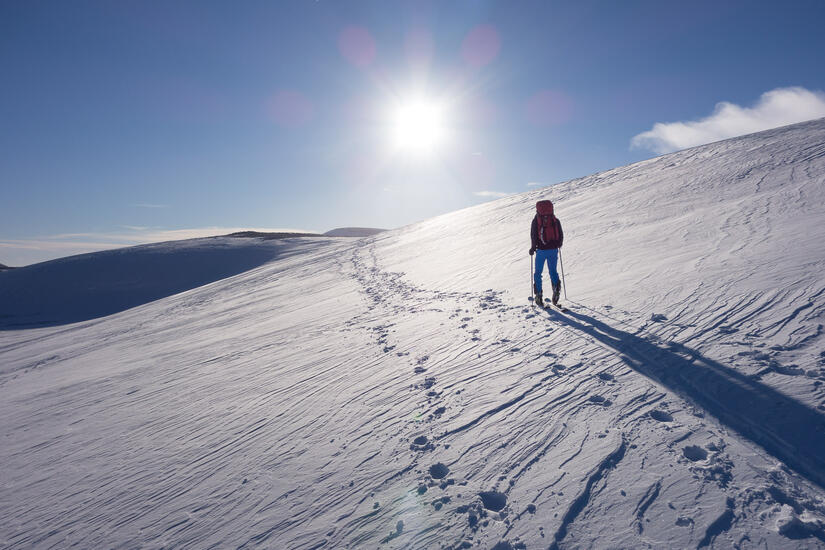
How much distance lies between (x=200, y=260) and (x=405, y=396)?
31.2 meters

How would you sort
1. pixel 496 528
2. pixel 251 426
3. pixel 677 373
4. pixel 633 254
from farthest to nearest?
pixel 633 254 → pixel 251 426 → pixel 677 373 → pixel 496 528

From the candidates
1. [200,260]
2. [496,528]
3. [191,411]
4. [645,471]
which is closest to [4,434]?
[191,411]

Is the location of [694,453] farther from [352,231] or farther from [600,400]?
[352,231]

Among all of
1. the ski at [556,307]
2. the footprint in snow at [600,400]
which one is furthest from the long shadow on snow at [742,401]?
the ski at [556,307]

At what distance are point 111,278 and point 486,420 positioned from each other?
32.0 meters

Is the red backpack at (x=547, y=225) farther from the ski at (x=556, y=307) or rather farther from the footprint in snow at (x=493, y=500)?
the footprint in snow at (x=493, y=500)

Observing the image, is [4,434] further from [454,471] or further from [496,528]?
[496,528]

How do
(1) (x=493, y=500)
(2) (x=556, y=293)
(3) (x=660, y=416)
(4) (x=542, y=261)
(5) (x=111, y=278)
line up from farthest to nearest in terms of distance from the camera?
(5) (x=111, y=278) < (4) (x=542, y=261) < (2) (x=556, y=293) < (3) (x=660, y=416) < (1) (x=493, y=500)

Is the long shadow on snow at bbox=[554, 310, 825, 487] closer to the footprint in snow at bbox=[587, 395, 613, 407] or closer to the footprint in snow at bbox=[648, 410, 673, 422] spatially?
the footprint in snow at bbox=[648, 410, 673, 422]

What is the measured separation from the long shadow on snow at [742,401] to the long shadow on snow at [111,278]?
2683cm

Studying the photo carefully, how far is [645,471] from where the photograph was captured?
2.39 metres

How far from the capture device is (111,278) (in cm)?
A: 2580

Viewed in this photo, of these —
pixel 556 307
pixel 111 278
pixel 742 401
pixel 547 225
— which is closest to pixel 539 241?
pixel 547 225

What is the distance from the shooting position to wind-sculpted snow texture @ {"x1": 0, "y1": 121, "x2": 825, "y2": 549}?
225cm
